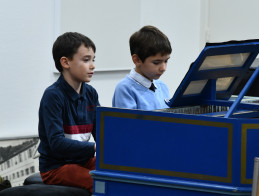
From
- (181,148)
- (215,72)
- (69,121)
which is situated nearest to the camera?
(181,148)

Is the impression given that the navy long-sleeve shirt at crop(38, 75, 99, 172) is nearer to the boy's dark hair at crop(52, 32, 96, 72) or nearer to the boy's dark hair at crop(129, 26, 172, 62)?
the boy's dark hair at crop(52, 32, 96, 72)

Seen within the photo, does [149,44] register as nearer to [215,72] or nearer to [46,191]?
[215,72]

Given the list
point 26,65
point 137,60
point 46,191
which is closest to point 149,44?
point 137,60

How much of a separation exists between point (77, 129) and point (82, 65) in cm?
33

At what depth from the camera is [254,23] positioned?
6.18 meters

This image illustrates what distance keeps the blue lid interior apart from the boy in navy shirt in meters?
0.57

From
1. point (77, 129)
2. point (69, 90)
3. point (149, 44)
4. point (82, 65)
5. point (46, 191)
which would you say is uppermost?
point (149, 44)

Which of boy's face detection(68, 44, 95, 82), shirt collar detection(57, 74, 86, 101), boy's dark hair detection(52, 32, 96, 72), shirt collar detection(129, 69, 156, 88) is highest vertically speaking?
boy's dark hair detection(52, 32, 96, 72)

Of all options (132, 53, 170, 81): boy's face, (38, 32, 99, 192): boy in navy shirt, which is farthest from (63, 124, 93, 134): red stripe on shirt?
(132, 53, 170, 81): boy's face

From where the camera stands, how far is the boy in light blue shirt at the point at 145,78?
3.04 m

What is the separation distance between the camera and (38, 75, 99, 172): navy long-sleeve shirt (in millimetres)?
2918

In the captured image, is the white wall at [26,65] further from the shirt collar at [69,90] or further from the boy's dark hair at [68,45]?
the shirt collar at [69,90]

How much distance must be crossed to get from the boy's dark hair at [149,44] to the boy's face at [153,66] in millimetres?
20

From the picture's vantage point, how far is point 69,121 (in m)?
3.01
